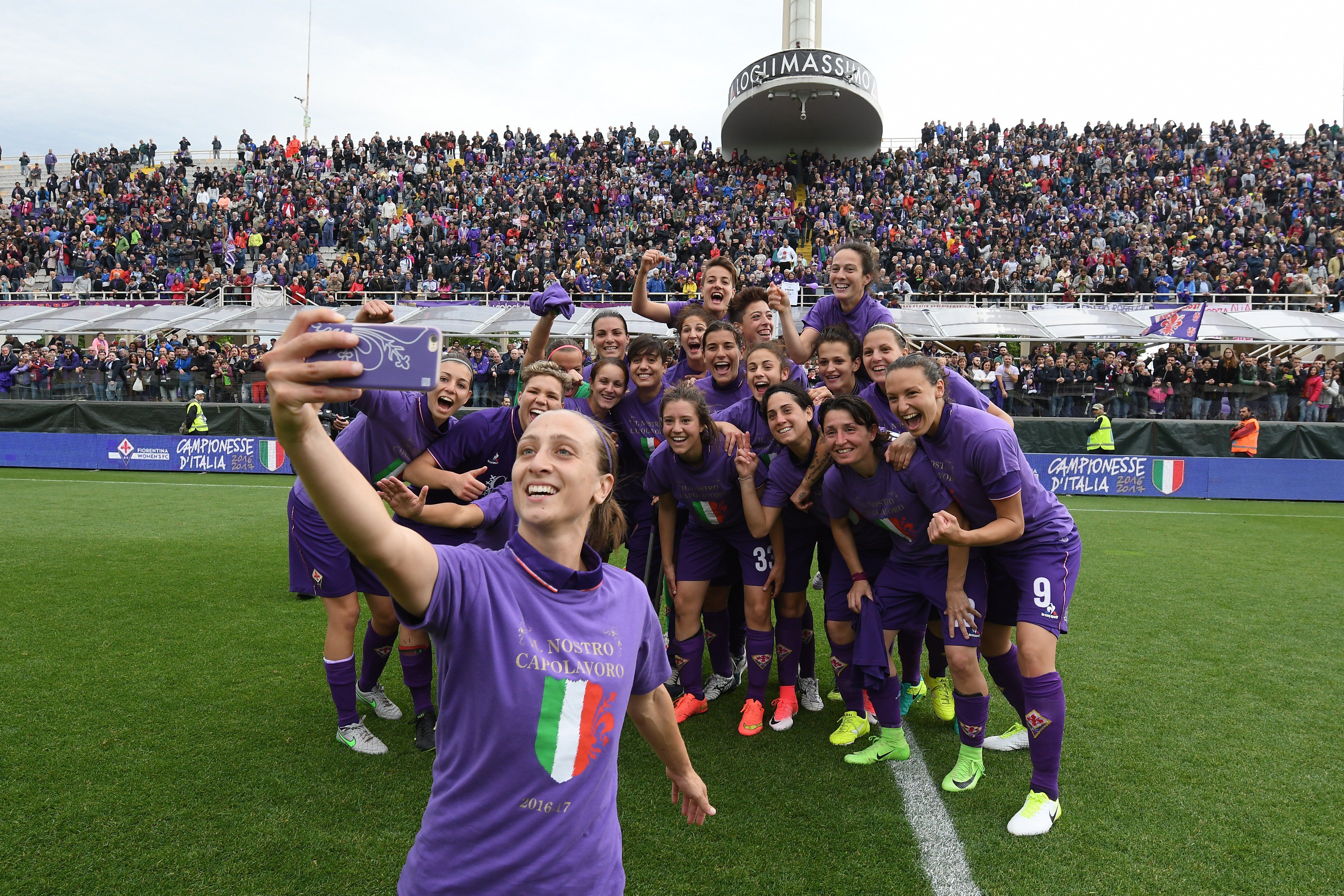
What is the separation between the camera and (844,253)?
5.28 metres

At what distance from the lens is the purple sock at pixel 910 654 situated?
195 inches

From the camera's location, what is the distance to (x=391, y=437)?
13.8 feet

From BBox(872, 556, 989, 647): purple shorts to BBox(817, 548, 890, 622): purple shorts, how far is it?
0.20 m

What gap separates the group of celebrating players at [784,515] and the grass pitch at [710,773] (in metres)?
0.26

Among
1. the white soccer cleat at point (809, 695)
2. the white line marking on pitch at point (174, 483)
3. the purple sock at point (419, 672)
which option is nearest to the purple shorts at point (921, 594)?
the white soccer cleat at point (809, 695)

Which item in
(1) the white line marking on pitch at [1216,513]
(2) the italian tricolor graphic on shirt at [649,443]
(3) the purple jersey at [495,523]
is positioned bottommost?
(1) the white line marking on pitch at [1216,513]

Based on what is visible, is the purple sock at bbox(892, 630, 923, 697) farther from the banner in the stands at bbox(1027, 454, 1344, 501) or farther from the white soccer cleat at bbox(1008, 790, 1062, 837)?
the banner in the stands at bbox(1027, 454, 1344, 501)

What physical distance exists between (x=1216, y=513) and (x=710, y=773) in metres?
12.5

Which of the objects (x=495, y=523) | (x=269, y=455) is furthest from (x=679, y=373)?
(x=269, y=455)

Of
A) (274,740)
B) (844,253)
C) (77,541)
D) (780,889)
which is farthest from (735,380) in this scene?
(77,541)

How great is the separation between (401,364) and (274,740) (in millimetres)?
3749

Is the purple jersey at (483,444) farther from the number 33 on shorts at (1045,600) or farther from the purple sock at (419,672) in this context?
the number 33 on shorts at (1045,600)

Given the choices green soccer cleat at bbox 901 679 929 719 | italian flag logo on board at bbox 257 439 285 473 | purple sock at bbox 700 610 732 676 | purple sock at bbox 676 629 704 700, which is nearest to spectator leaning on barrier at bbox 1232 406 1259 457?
green soccer cleat at bbox 901 679 929 719

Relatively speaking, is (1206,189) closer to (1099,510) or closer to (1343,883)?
(1099,510)
